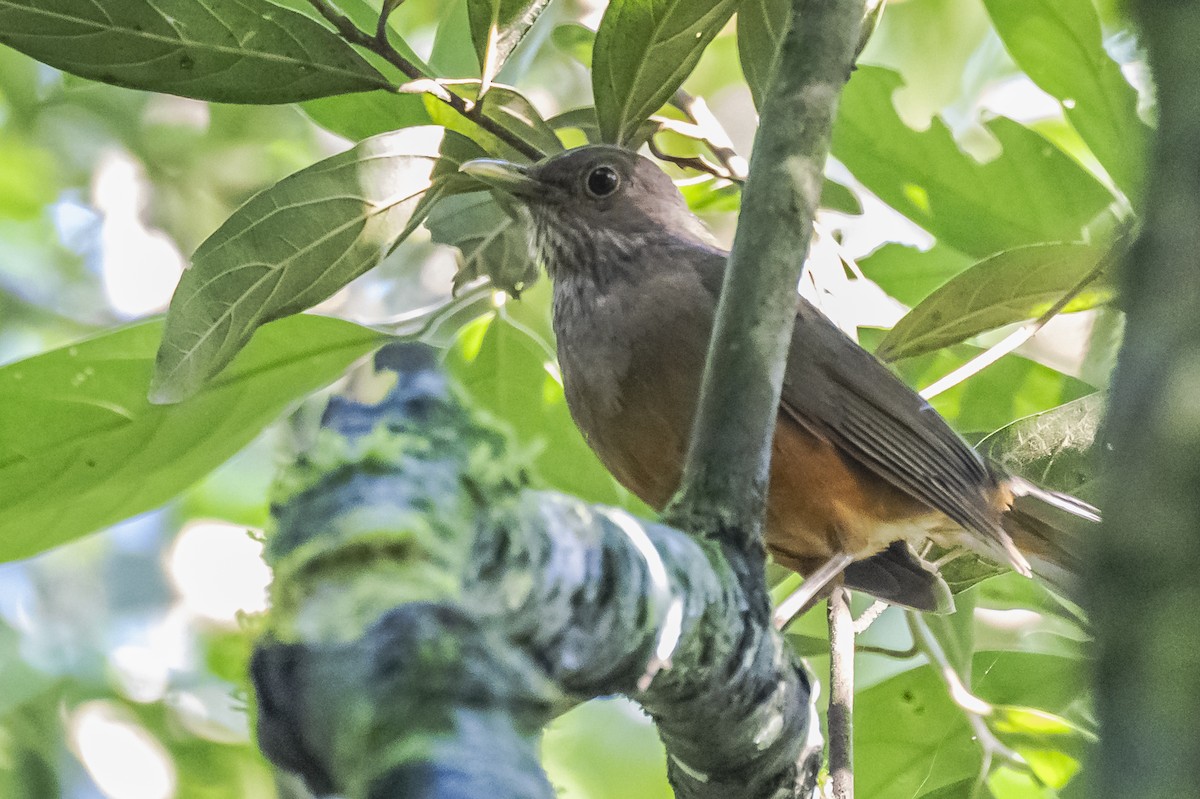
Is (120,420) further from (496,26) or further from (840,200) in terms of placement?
(840,200)

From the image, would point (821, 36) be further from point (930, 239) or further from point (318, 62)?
point (930, 239)

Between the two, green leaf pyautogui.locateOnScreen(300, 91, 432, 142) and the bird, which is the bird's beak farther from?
green leaf pyautogui.locateOnScreen(300, 91, 432, 142)

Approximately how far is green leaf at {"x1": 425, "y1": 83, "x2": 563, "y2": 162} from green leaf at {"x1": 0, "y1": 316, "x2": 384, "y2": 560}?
0.46 metres

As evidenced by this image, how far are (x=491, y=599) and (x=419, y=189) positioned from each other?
4.31ft

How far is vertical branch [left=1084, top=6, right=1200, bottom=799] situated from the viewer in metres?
0.40

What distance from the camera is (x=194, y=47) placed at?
2.03 m

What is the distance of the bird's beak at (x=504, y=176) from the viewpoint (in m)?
2.24

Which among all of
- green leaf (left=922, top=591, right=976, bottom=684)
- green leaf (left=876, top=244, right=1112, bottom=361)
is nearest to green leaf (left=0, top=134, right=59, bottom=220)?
green leaf (left=876, top=244, right=1112, bottom=361)

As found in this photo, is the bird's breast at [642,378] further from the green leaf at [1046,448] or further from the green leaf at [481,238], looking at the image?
the green leaf at [1046,448]

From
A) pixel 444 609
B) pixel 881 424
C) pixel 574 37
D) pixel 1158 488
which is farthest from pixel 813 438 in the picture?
pixel 1158 488

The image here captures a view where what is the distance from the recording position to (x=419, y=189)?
215 cm

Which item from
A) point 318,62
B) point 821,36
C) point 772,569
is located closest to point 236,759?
point 772,569

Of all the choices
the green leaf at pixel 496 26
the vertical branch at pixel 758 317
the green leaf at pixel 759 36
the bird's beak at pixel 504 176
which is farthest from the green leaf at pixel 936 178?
the vertical branch at pixel 758 317

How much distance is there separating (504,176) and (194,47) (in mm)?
679
